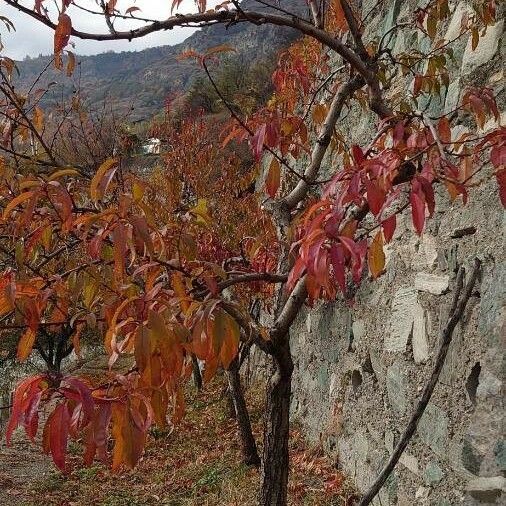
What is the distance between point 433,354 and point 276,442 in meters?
0.73

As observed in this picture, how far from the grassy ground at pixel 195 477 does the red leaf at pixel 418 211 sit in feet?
7.84

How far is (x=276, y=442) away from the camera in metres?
2.06

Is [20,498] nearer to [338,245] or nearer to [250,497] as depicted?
[250,497]

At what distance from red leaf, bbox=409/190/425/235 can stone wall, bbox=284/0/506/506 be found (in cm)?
90

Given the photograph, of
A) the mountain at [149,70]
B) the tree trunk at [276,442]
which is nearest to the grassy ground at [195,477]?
the tree trunk at [276,442]

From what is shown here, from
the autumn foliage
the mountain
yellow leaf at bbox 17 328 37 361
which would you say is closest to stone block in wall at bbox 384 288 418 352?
the autumn foliage

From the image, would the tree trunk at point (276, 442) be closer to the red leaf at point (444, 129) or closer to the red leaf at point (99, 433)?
the red leaf at point (444, 129)

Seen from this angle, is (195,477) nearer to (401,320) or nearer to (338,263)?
(401,320)

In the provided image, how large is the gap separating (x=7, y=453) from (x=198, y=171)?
5090 mm

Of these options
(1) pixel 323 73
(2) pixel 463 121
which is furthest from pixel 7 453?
(2) pixel 463 121

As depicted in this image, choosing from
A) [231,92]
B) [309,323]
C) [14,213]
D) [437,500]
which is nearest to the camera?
[14,213]

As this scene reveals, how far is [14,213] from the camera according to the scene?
185 centimetres

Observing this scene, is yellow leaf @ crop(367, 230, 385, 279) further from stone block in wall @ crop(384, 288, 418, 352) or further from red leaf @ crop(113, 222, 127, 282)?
stone block in wall @ crop(384, 288, 418, 352)

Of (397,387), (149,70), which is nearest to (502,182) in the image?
(397,387)
